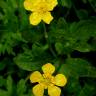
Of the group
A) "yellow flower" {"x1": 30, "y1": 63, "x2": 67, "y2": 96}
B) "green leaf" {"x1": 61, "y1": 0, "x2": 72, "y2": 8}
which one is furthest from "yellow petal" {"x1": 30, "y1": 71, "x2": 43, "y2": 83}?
"green leaf" {"x1": 61, "y1": 0, "x2": 72, "y2": 8}

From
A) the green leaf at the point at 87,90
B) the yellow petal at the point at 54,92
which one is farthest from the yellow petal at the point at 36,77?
the green leaf at the point at 87,90

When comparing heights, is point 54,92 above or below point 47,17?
below

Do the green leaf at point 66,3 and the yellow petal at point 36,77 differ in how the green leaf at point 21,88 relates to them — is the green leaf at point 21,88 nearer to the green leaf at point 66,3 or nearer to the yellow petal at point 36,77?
the yellow petal at point 36,77

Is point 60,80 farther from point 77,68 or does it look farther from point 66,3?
point 66,3

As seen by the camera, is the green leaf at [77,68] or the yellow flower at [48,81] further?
the green leaf at [77,68]

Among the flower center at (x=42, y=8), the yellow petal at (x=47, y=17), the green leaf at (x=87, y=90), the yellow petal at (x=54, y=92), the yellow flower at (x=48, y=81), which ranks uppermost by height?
the flower center at (x=42, y=8)

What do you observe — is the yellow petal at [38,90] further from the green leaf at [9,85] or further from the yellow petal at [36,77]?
the green leaf at [9,85]

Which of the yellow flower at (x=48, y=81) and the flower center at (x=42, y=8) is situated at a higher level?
the flower center at (x=42, y=8)

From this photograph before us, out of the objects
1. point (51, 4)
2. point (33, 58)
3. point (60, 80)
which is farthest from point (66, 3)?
point (60, 80)
